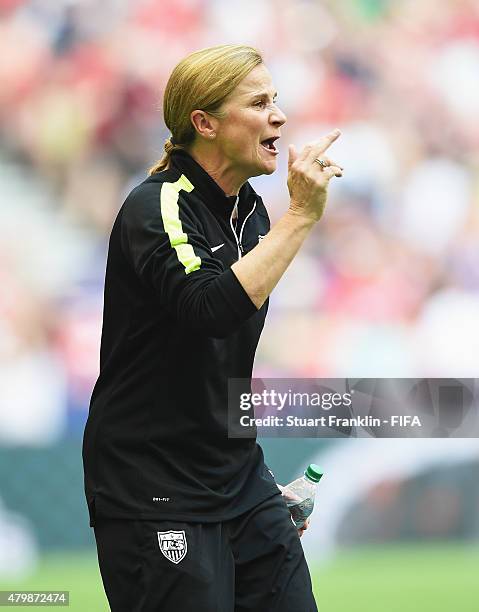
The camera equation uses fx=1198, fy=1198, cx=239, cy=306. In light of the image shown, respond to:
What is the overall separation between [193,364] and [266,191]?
1935 millimetres

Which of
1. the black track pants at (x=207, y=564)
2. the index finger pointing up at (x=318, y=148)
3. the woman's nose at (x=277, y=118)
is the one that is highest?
the woman's nose at (x=277, y=118)

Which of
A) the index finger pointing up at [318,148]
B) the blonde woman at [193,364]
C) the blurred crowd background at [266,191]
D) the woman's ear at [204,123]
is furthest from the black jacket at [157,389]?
the blurred crowd background at [266,191]

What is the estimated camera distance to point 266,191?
3.94 m

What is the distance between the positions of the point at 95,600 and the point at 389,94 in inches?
75.6

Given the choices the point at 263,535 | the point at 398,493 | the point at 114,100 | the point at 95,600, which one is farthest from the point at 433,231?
the point at 263,535

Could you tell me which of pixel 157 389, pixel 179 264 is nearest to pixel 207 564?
pixel 157 389

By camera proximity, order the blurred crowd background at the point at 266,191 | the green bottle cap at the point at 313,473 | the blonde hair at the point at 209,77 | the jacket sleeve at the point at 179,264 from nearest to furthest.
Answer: the jacket sleeve at the point at 179,264
the blonde hair at the point at 209,77
the green bottle cap at the point at 313,473
the blurred crowd background at the point at 266,191

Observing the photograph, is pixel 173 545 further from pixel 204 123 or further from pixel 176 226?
pixel 204 123

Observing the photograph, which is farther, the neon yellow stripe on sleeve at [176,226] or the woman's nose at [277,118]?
the woman's nose at [277,118]

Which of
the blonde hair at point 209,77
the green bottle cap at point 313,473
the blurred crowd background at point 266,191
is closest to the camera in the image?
the blonde hair at point 209,77

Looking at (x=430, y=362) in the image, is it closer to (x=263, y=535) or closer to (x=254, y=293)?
(x=263, y=535)

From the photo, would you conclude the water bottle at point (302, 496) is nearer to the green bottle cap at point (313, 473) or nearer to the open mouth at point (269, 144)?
the green bottle cap at point (313, 473)

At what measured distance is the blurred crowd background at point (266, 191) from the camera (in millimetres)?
3947

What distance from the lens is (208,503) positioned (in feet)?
6.86
